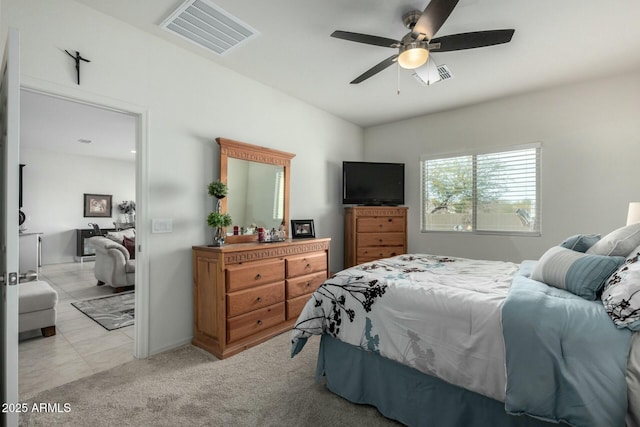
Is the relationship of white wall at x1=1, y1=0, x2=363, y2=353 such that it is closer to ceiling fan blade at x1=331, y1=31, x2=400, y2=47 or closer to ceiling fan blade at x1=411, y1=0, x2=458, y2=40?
ceiling fan blade at x1=331, y1=31, x2=400, y2=47

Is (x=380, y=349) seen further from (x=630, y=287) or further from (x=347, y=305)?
(x=630, y=287)

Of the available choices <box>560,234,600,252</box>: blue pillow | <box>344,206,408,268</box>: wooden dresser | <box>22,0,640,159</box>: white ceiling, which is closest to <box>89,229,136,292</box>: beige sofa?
<box>22,0,640,159</box>: white ceiling

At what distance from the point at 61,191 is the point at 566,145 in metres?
9.99

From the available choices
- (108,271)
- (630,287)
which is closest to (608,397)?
(630,287)

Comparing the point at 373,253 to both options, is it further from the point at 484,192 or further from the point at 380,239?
the point at 484,192

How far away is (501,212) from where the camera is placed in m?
4.03

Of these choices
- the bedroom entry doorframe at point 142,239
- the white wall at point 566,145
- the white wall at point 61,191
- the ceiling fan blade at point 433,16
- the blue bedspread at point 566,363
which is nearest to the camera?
the blue bedspread at point 566,363

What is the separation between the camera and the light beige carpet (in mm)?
1762

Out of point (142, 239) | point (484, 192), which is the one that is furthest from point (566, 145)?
point (142, 239)

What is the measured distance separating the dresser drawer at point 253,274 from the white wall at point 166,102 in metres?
0.56

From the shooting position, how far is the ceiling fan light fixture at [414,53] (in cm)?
210

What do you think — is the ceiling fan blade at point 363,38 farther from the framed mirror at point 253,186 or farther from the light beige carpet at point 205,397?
the light beige carpet at point 205,397

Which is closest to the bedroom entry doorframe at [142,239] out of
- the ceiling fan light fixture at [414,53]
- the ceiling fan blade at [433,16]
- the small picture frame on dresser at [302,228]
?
the small picture frame on dresser at [302,228]

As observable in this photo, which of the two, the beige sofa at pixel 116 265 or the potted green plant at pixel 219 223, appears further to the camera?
the beige sofa at pixel 116 265
